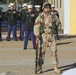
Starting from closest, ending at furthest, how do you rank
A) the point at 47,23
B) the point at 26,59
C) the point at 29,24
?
the point at 47,23
the point at 26,59
the point at 29,24

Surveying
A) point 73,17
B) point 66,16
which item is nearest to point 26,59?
point 73,17

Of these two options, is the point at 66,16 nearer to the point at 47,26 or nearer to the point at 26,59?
the point at 26,59

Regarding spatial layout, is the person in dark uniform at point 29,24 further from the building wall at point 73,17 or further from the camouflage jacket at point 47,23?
the building wall at point 73,17

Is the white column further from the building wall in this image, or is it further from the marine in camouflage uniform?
the marine in camouflage uniform

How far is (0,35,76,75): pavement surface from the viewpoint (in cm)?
1005

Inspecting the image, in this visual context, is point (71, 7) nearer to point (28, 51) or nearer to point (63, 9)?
point (63, 9)

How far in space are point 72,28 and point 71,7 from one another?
1.32 m

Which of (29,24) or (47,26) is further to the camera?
(29,24)

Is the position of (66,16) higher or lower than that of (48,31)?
higher

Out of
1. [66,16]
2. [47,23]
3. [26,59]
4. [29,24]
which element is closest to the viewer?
[47,23]

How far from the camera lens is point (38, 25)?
9.12 metres

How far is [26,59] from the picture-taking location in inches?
476

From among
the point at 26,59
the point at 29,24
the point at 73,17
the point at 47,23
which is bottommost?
the point at 26,59

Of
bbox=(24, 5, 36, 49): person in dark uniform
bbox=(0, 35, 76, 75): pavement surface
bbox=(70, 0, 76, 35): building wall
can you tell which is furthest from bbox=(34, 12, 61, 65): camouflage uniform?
bbox=(70, 0, 76, 35): building wall
